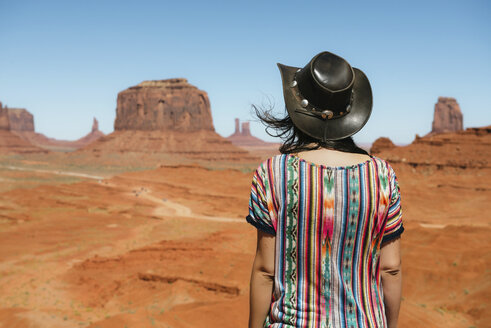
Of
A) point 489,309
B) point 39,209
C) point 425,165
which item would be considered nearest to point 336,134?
point 489,309

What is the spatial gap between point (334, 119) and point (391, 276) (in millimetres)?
771

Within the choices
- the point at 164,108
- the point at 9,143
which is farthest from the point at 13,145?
the point at 164,108

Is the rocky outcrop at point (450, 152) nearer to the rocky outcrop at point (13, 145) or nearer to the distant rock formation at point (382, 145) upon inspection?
the distant rock formation at point (382, 145)

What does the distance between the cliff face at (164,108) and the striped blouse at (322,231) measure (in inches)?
3493

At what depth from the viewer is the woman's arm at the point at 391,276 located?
5.47ft

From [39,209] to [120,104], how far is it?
7970 centimetres

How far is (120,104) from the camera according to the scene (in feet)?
311

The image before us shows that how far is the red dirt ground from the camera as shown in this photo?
6.63m

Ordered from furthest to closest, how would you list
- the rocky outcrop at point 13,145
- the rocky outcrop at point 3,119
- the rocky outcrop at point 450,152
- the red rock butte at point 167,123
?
the rocky outcrop at point 3,119 → the rocky outcrop at point 13,145 → the red rock butte at point 167,123 → the rocky outcrop at point 450,152

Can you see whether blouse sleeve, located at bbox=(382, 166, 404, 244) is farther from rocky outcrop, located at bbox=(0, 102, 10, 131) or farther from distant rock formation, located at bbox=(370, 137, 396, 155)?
rocky outcrop, located at bbox=(0, 102, 10, 131)

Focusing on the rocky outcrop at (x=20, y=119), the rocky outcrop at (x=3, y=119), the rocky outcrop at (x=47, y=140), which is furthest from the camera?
the rocky outcrop at (x=20, y=119)

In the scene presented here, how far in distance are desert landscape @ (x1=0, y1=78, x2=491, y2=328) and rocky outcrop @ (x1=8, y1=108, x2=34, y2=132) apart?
163 m

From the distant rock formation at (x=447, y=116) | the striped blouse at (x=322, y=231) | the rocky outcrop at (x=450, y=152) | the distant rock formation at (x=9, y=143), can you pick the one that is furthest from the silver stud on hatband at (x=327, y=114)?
the distant rock formation at (x=447, y=116)

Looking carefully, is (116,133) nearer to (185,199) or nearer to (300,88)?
(185,199)
